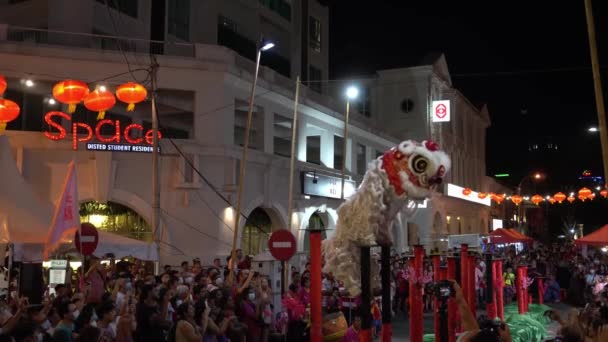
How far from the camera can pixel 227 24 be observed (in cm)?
3017

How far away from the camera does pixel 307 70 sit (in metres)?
36.3

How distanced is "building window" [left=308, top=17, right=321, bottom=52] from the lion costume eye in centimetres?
2818

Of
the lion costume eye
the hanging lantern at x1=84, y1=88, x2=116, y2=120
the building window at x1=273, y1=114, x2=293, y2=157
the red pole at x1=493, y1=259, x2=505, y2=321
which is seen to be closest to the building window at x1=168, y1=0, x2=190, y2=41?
the building window at x1=273, y1=114, x2=293, y2=157

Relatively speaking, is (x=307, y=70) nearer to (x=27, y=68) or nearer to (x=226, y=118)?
(x=226, y=118)

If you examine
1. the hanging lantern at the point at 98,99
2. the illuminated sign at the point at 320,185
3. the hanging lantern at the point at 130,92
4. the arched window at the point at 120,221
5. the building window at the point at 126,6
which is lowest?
the arched window at the point at 120,221

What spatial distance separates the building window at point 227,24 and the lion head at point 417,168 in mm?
21318

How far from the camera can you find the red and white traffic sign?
37781 millimetres

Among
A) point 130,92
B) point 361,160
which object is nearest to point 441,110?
point 361,160

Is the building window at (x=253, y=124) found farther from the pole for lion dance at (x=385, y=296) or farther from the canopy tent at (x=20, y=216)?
the pole for lion dance at (x=385, y=296)

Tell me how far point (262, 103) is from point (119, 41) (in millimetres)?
5707

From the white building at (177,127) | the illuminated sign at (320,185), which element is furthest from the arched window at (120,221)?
the illuminated sign at (320,185)

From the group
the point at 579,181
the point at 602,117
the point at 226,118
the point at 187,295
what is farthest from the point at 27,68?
the point at 579,181

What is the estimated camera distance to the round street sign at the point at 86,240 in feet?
39.8

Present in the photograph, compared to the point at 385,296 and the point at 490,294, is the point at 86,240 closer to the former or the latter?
the point at 385,296
